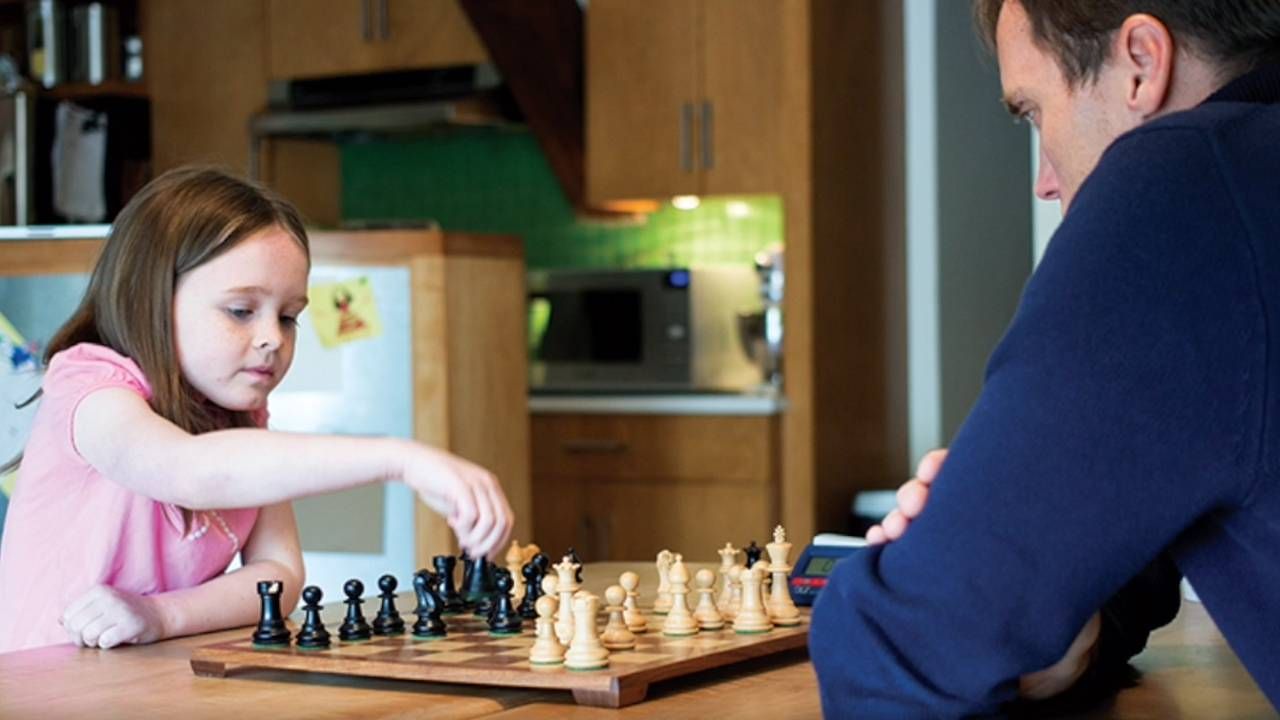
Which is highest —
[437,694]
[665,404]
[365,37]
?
[365,37]

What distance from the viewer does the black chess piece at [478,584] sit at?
5.83ft

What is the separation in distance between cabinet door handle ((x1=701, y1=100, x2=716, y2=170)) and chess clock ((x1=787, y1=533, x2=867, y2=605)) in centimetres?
336

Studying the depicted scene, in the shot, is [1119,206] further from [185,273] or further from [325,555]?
[325,555]

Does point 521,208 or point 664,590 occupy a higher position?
point 521,208

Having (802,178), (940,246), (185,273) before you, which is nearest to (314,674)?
(185,273)

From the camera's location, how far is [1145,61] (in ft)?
4.12

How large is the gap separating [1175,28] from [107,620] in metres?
1.03

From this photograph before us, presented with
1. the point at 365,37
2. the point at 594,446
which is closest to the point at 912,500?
the point at 594,446

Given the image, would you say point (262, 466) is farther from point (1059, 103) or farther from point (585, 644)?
point (1059, 103)

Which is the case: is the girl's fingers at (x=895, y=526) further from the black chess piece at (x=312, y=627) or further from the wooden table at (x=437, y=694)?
the black chess piece at (x=312, y=627)

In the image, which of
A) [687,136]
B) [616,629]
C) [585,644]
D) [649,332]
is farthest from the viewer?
[649,332]

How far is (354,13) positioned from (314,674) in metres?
4.45

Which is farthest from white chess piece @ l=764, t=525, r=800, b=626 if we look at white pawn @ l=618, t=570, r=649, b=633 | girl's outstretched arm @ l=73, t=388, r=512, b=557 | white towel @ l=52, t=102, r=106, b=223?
white towel @ l=52, t=102, r=106, b=223

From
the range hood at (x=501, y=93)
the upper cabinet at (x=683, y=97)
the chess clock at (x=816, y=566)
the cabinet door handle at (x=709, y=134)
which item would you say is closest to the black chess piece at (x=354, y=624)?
the chess clock at (x=816, y=566)
